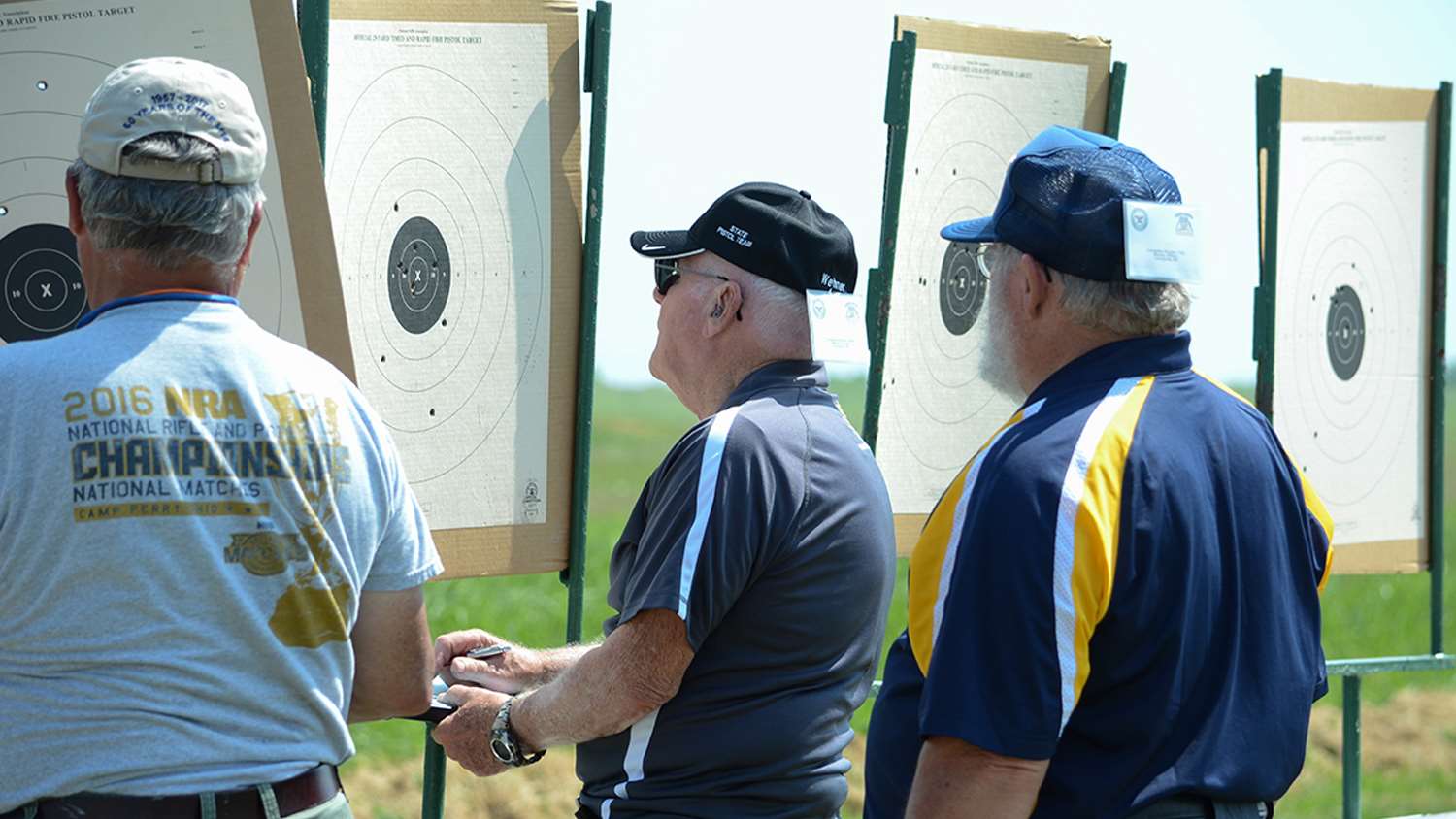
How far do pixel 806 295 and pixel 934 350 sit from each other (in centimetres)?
132

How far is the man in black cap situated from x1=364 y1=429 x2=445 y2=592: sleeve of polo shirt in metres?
0.43

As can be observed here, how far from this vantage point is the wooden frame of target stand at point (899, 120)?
135 inches

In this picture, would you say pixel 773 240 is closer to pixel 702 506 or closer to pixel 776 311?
pixel 776 311

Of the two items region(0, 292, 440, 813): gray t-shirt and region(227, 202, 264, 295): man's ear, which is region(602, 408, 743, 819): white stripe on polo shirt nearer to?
region(0, 292, 440, 813): gray t-shirt

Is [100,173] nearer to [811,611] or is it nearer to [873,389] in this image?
[811,611]

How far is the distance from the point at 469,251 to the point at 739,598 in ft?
3.71

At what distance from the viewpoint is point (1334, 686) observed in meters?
15.2

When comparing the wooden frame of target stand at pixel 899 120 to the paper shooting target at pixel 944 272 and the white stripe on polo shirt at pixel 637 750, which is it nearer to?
the paper shooting target at pixel 944 272

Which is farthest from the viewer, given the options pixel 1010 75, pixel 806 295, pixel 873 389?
pixel 1010 75

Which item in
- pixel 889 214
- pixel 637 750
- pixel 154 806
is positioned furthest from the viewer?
pixel 889 214

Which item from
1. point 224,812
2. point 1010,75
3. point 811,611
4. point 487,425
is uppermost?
point 1010,75

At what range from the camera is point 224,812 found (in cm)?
159

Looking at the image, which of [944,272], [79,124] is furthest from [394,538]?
[944,272]

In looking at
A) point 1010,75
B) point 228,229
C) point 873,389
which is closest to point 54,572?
point 228,229
